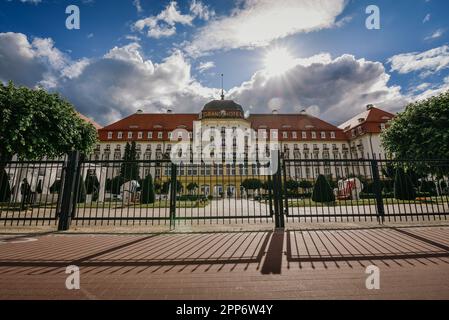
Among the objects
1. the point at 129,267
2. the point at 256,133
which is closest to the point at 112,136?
the point at 256,133

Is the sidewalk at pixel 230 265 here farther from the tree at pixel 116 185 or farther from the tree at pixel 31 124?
the tree at pixel 31 124

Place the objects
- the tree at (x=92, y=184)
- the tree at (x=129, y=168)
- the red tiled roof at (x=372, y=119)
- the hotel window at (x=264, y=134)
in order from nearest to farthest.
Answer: the tree at (x=129, y=168), the tree at (x=92, y=184), the red tiled roof at (x=372, y=119), the hotel window at (x=264, y=134)

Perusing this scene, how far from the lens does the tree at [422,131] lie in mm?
17188

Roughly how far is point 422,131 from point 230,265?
22197 millimetres

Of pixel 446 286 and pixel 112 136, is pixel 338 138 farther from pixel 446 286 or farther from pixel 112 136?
pixel 446 286

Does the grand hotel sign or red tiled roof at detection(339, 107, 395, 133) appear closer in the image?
red tiled roof at detection(339, 107, 395, 133)

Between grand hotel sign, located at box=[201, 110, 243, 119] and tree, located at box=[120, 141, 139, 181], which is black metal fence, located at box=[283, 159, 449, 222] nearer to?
tree, located at box=[120, 141, 139, 181]

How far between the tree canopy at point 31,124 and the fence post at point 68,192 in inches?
411

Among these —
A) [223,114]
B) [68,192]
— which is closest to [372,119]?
[223,114]

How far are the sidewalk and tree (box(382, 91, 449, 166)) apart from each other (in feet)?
50.7

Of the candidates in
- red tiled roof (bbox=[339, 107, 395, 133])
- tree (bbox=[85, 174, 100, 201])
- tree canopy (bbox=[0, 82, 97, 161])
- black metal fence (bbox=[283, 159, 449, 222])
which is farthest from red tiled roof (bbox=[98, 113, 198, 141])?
black metal fence (bbox=[283, 159, 449, 222])

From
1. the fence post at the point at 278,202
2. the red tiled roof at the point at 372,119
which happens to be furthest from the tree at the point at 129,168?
the red tiled roof at the point at 372,119

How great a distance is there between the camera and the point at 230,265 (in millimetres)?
3676

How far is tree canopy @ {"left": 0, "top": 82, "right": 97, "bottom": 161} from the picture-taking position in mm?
14102
